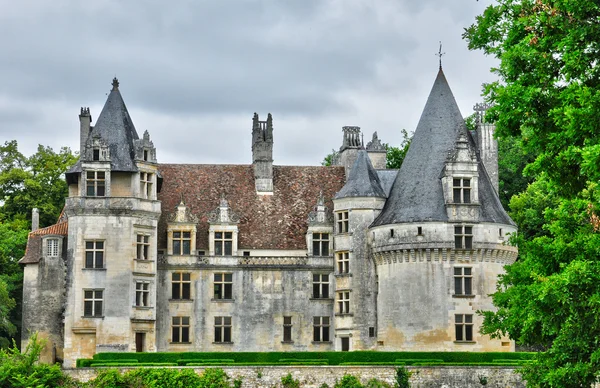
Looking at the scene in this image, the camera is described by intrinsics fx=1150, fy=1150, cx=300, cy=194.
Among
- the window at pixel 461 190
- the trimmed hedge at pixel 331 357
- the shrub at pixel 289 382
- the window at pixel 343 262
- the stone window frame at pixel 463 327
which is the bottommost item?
the shrub at pixel 289 382

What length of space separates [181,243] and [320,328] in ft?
24.2

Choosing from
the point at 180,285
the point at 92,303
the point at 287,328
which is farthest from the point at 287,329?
the point at 92,303

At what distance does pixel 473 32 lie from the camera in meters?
29.1

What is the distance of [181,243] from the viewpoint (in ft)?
169

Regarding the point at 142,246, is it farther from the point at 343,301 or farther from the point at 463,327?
the point at 463,327

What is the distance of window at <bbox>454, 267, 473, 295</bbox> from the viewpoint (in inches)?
1906

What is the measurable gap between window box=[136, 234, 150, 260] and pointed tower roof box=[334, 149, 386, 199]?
8.66 m

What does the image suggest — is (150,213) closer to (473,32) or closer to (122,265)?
(122,265)

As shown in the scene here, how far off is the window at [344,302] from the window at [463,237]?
18.7 feet

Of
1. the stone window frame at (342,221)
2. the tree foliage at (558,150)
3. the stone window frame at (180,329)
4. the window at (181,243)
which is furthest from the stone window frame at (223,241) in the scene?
the tree foliage at (558,150)

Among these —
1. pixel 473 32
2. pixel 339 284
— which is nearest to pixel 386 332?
pixel 339 284

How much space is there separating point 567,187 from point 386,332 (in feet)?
73.2

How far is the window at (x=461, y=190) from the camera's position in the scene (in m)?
49.1

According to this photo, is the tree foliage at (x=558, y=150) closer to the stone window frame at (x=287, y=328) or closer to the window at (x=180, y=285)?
the stone window frame at (x=287, y=328)
